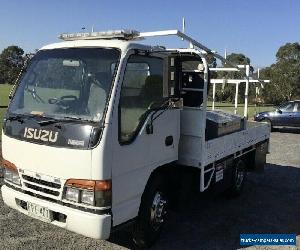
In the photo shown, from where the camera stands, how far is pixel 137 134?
15.6ft

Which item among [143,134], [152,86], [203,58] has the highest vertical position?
[203,58]

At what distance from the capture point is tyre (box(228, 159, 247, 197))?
761cm

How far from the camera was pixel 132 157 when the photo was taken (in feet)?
15.5

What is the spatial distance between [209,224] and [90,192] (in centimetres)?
266

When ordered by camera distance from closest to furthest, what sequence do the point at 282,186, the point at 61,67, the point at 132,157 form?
the point at 132,157
the point at 61,67
the point at 282,186

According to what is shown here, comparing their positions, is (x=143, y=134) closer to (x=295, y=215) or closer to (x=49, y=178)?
(x=49, y=178)

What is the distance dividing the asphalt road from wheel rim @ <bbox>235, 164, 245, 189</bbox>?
266mm

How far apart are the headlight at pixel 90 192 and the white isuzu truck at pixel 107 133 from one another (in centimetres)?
1

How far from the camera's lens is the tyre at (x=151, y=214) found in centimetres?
510

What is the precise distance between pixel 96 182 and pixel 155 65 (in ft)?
5.69

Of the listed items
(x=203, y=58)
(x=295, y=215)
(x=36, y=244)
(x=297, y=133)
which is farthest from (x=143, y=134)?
(x=297, y=133)

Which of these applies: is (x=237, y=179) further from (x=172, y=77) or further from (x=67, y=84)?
(x=67, y=84)

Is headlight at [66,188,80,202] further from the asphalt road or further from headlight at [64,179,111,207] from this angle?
the asphalt road

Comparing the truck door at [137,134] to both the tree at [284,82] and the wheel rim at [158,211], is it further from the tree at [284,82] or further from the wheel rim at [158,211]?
the tree at [284,82]
